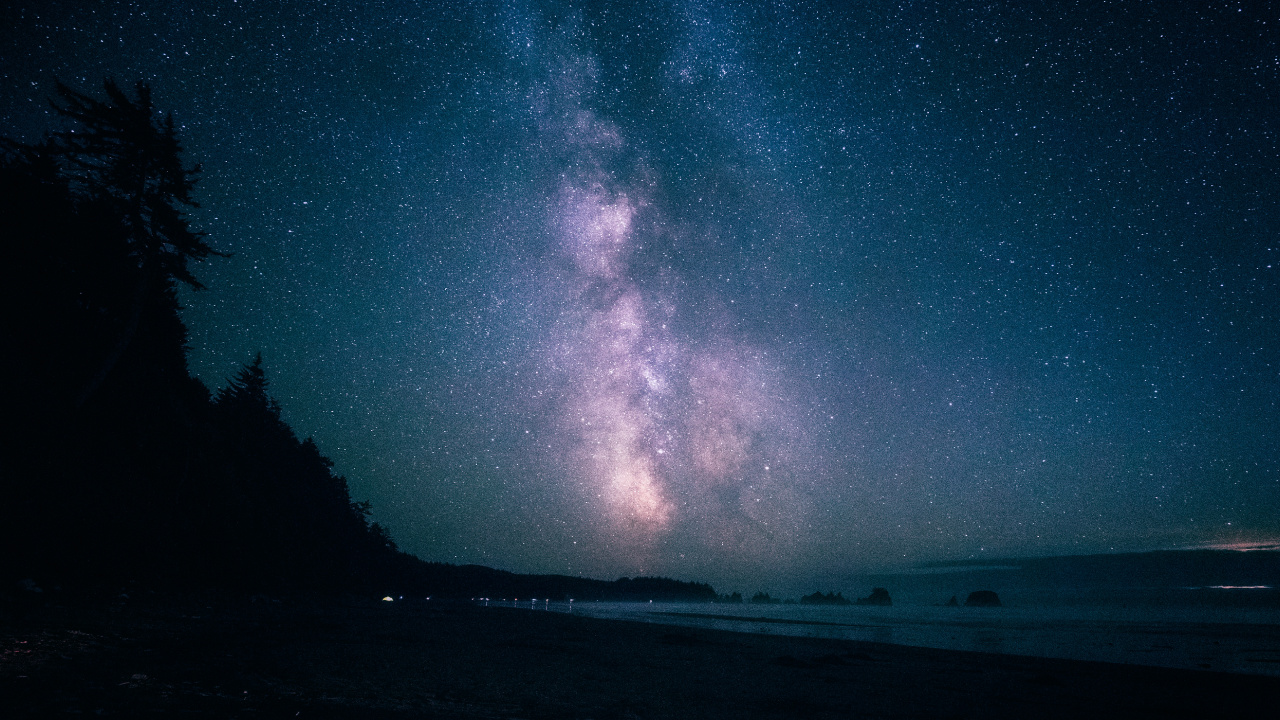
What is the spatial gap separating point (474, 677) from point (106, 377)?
1950 centimetres

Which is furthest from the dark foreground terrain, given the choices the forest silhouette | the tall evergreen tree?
the tall evergreen tree

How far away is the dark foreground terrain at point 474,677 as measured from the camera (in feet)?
20.1

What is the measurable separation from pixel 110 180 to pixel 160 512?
40.0 feet

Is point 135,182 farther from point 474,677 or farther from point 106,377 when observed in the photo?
Answer: point 474,677

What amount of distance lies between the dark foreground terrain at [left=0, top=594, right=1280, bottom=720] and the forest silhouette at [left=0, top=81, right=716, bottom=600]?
109 inches

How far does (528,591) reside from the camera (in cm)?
16238

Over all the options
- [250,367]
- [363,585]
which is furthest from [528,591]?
[250,367]

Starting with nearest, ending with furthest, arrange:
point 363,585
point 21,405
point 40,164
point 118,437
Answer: point 21,405
point 40,164
point 118,437
point 363,585

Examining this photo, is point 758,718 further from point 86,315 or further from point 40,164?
point 40,164

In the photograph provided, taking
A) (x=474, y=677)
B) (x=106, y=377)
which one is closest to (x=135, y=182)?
(x=106, y=377)

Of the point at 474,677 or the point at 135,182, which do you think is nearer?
the point at 474,677

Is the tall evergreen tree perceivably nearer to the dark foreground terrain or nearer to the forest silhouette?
the forest silhouette

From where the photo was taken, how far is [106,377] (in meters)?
18.8

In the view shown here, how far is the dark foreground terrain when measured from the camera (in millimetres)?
6121
